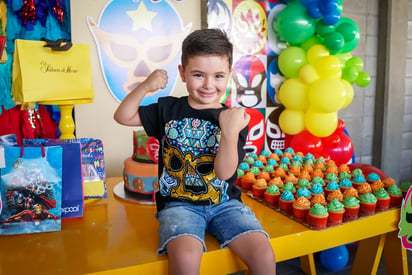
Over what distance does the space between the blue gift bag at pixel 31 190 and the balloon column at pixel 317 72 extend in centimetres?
163

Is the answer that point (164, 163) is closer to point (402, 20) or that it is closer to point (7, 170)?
point (7, 170)

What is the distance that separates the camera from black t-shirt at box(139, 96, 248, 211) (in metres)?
1.16

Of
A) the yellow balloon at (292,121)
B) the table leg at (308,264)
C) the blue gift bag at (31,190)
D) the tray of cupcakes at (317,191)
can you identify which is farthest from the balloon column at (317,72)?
the blue gift bag at (31,190)

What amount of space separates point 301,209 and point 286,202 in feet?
0.23

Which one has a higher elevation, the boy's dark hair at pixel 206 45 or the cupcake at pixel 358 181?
the boy's dark hair at pixel 206 45

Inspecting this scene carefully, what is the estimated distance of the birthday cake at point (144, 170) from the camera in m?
1.45

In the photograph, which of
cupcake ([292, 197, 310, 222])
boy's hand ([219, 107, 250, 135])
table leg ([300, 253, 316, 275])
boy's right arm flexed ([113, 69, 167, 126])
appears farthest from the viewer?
table leg ([300, 253, 316, 275])

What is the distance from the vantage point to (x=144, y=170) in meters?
1.45

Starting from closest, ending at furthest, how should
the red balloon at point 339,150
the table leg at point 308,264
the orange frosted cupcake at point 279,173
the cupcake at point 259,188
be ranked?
1. the cupcake at point 259,188
2. the orange frosted cupcake at point 279,173
3. the table leg at point 308,264
4. the red balloon at point 339,150

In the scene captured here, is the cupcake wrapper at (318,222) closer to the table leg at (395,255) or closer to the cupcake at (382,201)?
the cupcake at (382,201)

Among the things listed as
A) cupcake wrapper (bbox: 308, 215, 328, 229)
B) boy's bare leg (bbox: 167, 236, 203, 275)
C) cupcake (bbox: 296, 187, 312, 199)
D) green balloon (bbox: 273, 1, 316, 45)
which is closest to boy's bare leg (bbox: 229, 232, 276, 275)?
boy's bare leg (bbox: 167, 236, 203, 275)

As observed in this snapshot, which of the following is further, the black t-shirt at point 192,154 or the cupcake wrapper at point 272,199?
the cupcake wrapper at point 272,199

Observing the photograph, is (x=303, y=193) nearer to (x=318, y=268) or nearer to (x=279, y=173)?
(x=279, y=173)

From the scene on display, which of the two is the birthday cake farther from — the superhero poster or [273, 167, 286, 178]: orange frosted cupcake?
the superhero poster
